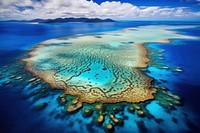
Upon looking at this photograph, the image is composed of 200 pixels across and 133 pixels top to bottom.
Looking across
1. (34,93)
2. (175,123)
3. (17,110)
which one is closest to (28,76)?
(34,93)

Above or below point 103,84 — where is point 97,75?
below

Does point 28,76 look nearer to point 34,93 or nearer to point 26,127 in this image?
point 34,93

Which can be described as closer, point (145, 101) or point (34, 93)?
point (145, 101)

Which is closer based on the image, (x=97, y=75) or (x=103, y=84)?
(x=103, y=84)

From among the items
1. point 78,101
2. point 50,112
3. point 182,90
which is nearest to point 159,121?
point 182,90

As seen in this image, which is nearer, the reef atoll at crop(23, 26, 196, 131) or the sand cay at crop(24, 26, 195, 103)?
the reef atoll at crop(23, 26, 196, 131)

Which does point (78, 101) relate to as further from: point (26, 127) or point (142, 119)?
point (142, 119)

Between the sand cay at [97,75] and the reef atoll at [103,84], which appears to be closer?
the reef atoll at [103,84]

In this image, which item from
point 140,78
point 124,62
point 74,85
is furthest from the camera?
point 124,62

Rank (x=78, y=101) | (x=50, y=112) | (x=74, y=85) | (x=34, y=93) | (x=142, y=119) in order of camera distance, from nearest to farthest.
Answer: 1. (x=142, y=119)
2. (x=50, y=112)
3. (x=78, y=101)
4. (x=34, y=93)
5. (x=74, y=85)
